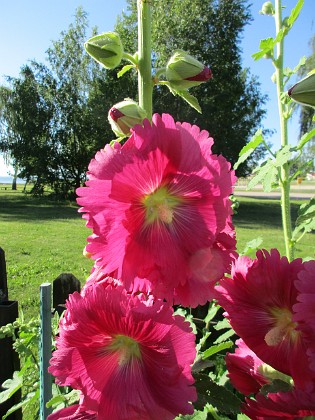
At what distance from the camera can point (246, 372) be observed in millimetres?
576

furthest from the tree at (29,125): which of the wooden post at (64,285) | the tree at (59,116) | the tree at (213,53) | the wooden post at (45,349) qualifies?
the wooden post at (45,349)

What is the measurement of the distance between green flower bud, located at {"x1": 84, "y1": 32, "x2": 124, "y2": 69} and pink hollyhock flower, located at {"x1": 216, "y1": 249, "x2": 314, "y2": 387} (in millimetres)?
398

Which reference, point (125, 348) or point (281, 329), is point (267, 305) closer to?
point (281, 329)

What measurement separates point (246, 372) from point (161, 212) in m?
0.24

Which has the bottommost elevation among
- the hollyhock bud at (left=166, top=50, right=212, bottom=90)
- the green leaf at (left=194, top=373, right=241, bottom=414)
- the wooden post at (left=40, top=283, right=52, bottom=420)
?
the wooden post at (left=40, top=283, right=52, bottom=420)

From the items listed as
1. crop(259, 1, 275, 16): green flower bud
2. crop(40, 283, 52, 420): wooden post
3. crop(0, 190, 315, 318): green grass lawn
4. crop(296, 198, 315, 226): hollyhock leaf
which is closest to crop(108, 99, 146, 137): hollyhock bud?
crop(40, 283, 52, 420): wooden post

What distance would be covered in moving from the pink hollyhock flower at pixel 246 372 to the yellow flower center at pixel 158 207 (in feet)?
0.72

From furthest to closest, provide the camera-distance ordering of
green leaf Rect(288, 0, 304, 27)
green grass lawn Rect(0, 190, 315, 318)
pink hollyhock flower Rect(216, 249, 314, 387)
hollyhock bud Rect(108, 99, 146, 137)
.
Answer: green grass lawn Rect(0, 190, 315, 318)
green leaf Rect(288, 0, 304, 27)
hollyhock bud Rect(108, 99, 146, 137)
pink hollyhock flower Rect(216, 249, 314, 387)

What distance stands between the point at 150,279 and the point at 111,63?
15.6 inches

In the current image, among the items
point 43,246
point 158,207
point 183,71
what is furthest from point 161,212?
point 43,246

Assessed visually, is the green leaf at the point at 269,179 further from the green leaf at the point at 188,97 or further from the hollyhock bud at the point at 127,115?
the hollyhock bud at the point at 127,115

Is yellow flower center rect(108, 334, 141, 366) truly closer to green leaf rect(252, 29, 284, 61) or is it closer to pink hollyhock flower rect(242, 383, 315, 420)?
pink hollyhock flower rect(242, 383, 315, 420)

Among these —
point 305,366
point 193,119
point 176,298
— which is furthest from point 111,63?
point 193,119

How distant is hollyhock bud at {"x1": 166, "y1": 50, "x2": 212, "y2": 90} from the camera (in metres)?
0.68
